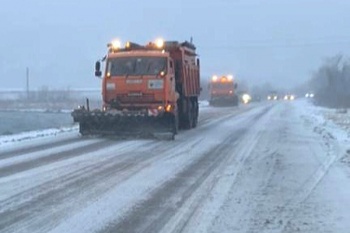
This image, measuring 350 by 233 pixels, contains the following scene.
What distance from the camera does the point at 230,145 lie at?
2192cm

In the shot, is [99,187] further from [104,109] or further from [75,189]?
[104,109]

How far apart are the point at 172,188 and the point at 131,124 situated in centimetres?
1246

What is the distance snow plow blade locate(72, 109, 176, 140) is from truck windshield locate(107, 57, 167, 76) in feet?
5.75

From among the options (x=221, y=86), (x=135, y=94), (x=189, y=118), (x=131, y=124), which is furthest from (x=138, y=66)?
(x=221, y=86)

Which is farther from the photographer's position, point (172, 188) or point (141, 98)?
point (141, 98)

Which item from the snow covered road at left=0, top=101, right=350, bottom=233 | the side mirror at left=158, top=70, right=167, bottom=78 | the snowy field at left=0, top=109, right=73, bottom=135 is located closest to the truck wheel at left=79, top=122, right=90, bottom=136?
the side mirror at left=158, top=70, right=167, bottom=78

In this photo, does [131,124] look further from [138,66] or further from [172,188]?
[172,188]

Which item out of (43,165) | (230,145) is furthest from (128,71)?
(43,165)

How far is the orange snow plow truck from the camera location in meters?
24.9

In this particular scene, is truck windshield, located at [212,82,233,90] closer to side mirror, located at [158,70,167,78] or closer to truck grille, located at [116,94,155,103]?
side mirror, located at [158,70,167,78]

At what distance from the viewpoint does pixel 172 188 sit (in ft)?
41.2

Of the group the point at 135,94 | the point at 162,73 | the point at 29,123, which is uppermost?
the point at 162,73

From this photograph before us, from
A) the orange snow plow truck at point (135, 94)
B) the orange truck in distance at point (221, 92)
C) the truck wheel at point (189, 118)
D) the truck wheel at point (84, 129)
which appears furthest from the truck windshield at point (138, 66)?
the orange truck in distance at point (221, 92)

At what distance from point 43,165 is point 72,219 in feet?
21.0
